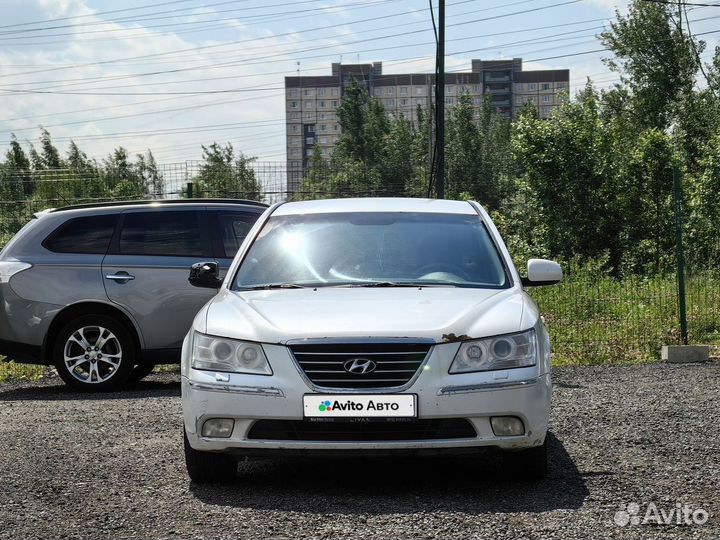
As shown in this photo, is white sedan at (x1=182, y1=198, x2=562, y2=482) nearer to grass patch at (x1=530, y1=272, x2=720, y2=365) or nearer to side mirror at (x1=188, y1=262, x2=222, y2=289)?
side mirror at (x1=188, y1=262, x2=222, y2=289)

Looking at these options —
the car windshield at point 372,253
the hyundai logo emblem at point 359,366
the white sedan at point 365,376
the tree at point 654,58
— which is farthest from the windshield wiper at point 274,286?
the tree at point 654,58

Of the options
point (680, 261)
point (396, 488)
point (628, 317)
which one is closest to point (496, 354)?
point (396, 488)

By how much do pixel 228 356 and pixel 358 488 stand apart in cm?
100

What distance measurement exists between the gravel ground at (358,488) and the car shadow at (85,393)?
70.8 inches

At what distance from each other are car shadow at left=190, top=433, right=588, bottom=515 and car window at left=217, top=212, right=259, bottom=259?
4780 mm

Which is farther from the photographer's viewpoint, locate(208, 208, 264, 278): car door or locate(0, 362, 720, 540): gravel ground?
locate(208, 208, 264, 278): car door

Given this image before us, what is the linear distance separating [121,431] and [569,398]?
3917 millimetres

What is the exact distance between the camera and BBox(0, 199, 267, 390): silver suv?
1088 cm

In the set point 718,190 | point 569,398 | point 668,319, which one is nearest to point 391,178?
point 718,190

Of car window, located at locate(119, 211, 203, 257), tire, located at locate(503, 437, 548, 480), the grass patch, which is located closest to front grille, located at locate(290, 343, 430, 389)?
tire, located at locate(503, 437, 548, 480)

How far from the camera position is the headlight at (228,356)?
5.57 meters

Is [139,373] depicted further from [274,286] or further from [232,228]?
[274,286]

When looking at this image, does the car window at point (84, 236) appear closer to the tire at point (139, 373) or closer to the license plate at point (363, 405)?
the tire at point (139, 373)

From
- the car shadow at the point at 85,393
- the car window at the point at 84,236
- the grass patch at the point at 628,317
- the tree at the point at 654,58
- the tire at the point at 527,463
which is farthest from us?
the tree at the point at 654,58
